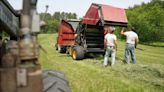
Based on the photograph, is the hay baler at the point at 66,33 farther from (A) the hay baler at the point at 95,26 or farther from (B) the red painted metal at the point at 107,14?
(B) the red painted metal at the point at 107,14

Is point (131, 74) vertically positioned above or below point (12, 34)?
below

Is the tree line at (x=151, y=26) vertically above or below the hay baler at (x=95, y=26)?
above

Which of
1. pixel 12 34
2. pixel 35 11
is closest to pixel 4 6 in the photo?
pixel 12 34

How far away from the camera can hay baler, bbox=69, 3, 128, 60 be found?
51.2 feet

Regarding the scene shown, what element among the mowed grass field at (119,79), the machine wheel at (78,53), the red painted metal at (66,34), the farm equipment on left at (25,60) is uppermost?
the red painted metal at (66,34)

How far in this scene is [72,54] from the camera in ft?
60.8

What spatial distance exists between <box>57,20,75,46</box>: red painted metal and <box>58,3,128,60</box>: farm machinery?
2908 mm

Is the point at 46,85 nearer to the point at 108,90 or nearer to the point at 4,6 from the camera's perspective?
the point at 4,6

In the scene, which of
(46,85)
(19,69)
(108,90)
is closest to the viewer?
(19,69)

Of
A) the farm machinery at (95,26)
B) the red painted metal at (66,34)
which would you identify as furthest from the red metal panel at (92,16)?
the red painted metal at (66,34)

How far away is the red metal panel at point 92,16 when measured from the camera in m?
15.9

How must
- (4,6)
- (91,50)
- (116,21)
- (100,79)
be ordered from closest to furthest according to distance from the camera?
(4,6) → (100,79) → (116,21) → (91,50)

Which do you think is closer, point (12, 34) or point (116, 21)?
point (12, 34)

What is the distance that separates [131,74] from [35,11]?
10.5 meters
